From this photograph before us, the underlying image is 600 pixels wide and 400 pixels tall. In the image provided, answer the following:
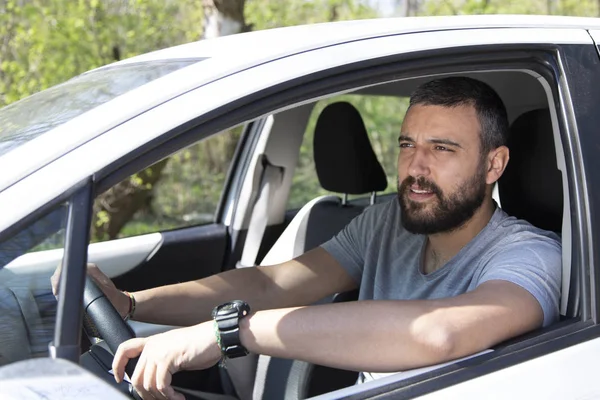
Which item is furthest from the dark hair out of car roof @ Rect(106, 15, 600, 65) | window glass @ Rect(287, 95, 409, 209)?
window glass @ Rect(287, 95, 409, 209)

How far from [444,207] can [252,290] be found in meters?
0.65

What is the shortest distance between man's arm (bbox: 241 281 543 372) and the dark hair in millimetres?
647

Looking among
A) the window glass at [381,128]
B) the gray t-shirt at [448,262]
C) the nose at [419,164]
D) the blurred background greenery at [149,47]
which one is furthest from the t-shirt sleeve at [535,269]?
the window glass at [381,128]

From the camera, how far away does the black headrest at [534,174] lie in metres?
2.07

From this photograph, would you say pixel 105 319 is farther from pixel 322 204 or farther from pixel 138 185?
pixel 138 185

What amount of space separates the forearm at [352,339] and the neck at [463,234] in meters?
0.56

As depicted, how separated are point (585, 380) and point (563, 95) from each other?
24.3 inches

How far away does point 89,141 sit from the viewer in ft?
4.28

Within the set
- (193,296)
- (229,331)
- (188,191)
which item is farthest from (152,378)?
(188,191)

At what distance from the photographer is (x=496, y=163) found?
210cm

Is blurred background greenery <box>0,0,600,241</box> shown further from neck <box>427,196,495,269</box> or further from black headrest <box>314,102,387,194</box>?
neck <box>427,196,495,269</box>

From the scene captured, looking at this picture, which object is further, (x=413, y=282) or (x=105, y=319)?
(x=413, y=282)

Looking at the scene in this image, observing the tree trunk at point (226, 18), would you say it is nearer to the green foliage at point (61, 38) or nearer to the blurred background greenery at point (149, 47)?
the blurred background greenery at point (149, 47)

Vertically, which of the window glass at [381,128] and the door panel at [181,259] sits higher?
the window glass at [381,128]
